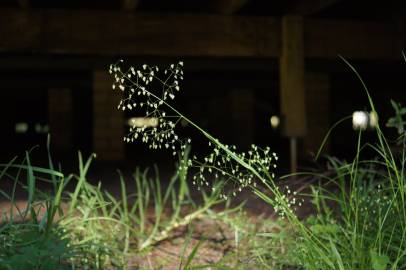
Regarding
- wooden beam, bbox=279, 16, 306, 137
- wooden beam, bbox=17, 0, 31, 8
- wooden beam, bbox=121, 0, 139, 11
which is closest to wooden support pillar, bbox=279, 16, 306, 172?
wooden beam, bbox=279, 16, 306, 137

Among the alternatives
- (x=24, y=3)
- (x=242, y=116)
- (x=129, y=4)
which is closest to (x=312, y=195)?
(x=129, y=4)

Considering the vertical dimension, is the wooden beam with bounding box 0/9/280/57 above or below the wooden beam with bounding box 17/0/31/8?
below

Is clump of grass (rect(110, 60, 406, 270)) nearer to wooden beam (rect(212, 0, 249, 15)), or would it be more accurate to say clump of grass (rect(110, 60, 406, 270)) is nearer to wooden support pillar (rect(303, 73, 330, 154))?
wooden beam (rect(212, 0, 249, 15))

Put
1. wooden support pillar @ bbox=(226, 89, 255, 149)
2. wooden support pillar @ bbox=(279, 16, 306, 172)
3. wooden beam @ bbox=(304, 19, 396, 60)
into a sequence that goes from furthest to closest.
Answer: wooden support pillar @ bbox=(226, 89, 255, 149) → wooden beam @ bbox=(304, 19, 396, 60) → wooden support pillar @ bbox=(279, 16, 306, 172)

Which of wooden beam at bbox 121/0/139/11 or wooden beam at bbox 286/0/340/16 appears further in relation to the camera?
wooden beam at bbox 286/0/340/16

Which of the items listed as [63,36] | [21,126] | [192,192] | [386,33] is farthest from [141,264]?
[21,126]

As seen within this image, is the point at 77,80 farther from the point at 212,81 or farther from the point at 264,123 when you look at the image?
the point at 264,123
